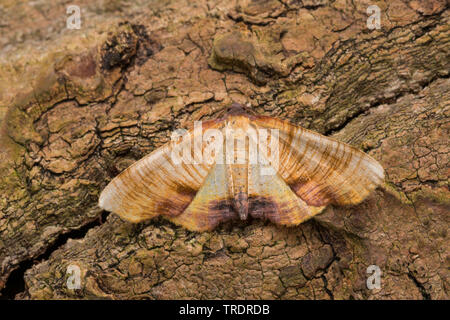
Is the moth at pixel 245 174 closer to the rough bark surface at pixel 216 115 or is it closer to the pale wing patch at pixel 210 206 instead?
the pale wing patch at pixel 210 206

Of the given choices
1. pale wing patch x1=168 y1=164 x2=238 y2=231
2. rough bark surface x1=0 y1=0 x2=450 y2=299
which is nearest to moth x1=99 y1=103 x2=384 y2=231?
pale wing patch x1=168 y1=164 x2=238 y2=231

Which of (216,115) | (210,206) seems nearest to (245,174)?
(210,206)

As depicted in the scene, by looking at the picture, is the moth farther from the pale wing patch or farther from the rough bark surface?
the rough bark surface

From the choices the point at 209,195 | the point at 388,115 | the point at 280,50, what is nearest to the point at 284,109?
the point at 280,50

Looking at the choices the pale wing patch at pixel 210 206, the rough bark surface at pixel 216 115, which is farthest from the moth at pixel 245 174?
the rough bark surface at pixel 216 115

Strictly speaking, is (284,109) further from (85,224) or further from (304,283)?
(85,224)

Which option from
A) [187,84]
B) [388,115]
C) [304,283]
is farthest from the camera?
[187,84]
